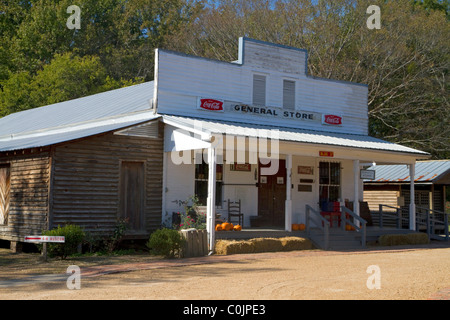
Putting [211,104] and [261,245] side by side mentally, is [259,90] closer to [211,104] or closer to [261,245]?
[211,104]

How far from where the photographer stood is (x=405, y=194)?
27547 mm

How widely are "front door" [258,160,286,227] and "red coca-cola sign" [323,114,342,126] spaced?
108 inches

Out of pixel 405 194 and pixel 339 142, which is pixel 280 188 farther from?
pixel 405 194

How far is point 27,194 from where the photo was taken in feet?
56.0

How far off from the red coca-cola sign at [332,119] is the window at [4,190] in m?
11.2

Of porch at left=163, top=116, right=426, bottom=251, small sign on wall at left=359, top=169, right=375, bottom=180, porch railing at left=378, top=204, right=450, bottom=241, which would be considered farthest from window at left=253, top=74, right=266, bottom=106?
porch railing at left=378, top=204, right=450, bottom=241

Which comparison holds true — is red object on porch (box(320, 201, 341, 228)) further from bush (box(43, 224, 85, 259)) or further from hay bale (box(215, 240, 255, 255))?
bush (box(43, 224, 85, 259))

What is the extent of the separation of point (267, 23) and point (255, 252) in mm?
20786

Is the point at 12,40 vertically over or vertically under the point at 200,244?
over

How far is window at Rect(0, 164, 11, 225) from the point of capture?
60.0ft

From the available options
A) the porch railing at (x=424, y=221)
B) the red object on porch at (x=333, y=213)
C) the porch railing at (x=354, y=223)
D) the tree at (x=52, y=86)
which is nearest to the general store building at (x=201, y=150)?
the porch railing at (x=354, y=223)

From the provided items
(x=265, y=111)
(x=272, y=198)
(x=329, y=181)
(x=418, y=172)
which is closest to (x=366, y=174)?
(x=329, y=181)

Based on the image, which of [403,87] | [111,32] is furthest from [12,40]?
[403,87]

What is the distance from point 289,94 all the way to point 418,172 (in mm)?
9257
